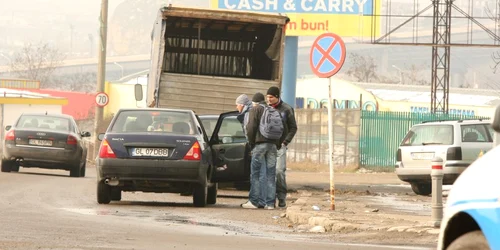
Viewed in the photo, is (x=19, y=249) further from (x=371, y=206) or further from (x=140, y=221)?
(x=371, y=206)

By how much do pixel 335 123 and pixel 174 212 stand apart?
91.9 feet

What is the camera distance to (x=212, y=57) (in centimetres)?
2823

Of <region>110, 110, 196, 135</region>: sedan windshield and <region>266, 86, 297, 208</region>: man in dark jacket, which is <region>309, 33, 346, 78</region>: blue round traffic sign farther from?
<region>110, 110, 196, 135</region>: sedan windshield

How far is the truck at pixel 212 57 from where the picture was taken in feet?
81.4

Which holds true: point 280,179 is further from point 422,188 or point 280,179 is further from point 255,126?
point 422,188

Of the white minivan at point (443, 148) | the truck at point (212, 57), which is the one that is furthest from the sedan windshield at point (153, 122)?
the white minivan at point (443, 148)

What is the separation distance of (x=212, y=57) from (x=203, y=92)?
343 centimetres

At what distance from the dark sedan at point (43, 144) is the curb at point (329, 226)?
13.9 meters

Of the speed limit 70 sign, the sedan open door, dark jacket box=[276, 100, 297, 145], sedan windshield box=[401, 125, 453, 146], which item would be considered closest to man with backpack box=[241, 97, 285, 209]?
dark jacket box=[276, 100, 297, 145]

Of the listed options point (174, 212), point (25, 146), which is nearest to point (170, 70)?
point (25, 146)

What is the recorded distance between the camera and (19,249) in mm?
10547

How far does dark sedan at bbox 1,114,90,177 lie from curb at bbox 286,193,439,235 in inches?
547

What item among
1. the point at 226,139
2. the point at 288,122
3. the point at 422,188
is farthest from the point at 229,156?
the point at 422,188

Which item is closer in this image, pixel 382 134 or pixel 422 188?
pixel 422 188
